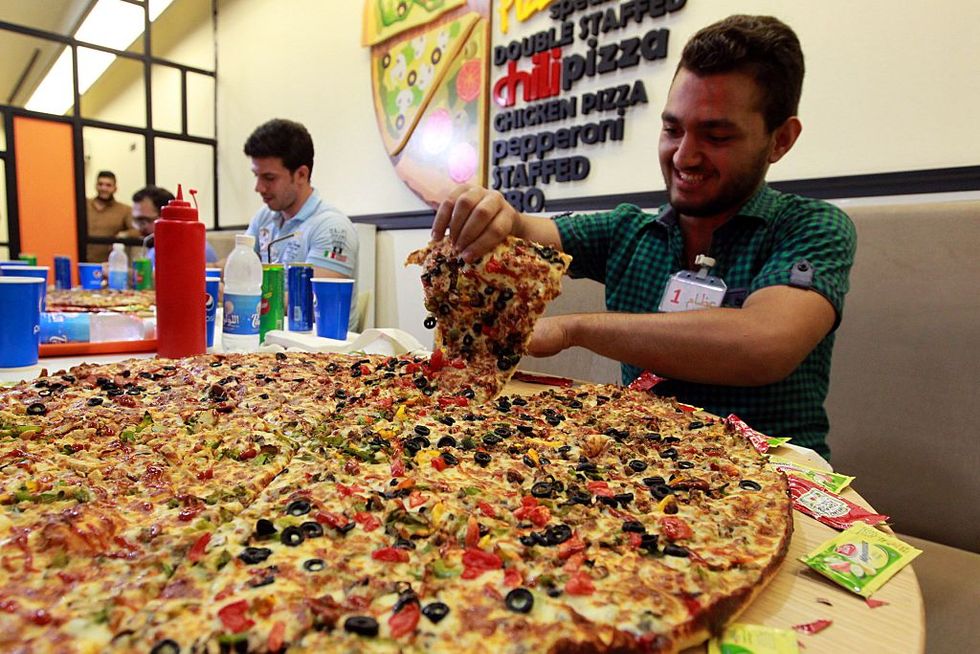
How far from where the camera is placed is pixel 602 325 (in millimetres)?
1823

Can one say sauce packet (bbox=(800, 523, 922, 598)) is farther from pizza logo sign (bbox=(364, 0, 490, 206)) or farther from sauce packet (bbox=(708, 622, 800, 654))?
pizza logo sign (bbox=(364, 0, 490, 206))

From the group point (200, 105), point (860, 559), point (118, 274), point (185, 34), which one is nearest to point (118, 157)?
point (200, 105)

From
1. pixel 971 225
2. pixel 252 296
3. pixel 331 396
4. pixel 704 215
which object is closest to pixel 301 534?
pixel 331 396

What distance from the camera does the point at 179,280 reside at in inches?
68.4

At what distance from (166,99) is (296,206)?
6.12 m

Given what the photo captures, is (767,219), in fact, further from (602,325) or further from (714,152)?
(602,325)

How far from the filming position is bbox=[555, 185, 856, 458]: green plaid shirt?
180cm

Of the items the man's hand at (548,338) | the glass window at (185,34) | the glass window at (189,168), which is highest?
the glass window at (185,34)

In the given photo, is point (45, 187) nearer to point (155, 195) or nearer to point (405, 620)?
point (155, 195)

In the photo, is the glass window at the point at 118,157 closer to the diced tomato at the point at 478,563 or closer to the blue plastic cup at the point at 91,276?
the blue plastic cup at the point at 91,276

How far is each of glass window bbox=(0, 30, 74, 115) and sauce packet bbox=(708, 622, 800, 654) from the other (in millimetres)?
9757

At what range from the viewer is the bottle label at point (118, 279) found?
396 cm

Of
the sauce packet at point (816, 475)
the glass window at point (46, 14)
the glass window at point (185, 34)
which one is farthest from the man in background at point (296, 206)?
the glass window at point (46, 14)

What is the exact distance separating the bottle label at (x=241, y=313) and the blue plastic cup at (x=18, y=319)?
20.5 inches
